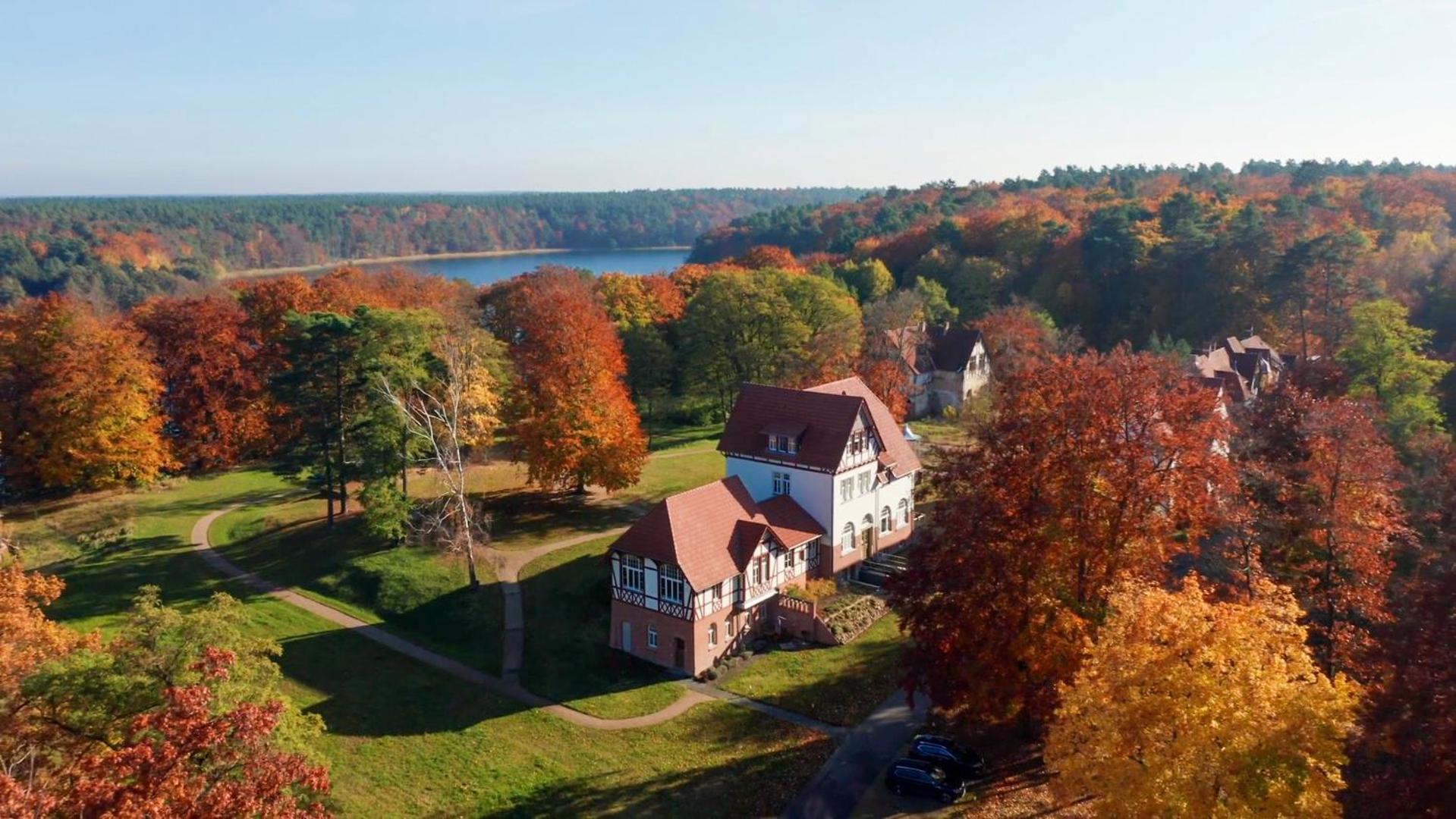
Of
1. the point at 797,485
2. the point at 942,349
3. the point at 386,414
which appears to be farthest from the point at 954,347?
the point at 386,414

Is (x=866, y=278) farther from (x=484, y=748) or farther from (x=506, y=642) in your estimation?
(x=484, y=748)

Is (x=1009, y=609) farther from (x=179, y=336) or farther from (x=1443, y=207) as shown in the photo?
(x=1443, y=207)

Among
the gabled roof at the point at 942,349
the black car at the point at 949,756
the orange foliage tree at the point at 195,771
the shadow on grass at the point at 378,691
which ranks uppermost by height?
the gabled roof at the point at 942,349

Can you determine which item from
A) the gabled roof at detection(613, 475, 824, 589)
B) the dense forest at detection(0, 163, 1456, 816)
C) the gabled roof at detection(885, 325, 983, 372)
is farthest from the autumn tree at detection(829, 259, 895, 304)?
the gabled roof at detection(613, 475, 824, 589)

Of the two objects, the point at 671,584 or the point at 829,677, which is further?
the point at 671,584

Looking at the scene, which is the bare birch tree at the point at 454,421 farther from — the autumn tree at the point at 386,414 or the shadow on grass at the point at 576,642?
the shadow on grass at the point at 576,642

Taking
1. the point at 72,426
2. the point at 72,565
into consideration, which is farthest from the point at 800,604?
the point at 72,426

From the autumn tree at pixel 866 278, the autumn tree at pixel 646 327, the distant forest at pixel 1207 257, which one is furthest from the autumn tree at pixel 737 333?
the distant forest at pixel 1207 257
